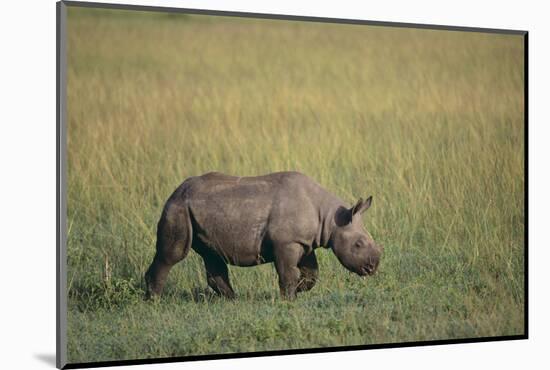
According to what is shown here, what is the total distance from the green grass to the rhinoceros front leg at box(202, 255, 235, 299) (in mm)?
71

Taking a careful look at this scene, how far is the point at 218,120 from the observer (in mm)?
11352

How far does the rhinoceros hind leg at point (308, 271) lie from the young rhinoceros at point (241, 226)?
8 cm

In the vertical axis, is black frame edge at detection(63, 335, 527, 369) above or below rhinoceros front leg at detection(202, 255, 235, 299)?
below

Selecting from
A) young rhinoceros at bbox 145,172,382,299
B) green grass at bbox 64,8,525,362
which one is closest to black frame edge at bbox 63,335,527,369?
green grass at bbox 64,8,525,362

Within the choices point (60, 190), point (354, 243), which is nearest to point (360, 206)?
point (354, 243)

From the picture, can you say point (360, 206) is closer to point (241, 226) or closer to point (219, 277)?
point (241, 226)

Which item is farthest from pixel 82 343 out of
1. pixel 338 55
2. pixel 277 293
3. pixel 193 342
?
pixel 338 55

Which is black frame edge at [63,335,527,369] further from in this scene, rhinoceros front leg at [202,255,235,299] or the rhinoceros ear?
the rhinoceros ear

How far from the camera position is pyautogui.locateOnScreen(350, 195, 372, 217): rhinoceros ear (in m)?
10.9

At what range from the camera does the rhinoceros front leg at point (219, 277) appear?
1077cm

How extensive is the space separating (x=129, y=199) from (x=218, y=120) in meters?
1.16

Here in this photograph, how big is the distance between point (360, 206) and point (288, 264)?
92cm

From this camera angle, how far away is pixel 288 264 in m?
10.6

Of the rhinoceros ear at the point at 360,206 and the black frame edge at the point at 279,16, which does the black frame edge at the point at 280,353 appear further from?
the black frame edge at the point at 279,16
